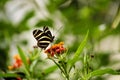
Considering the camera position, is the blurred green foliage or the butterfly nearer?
the butterfly

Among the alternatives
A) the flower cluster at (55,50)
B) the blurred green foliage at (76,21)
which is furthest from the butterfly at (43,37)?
the blurred green foliage at (76,21)

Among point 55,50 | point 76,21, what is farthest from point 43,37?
point 76,21

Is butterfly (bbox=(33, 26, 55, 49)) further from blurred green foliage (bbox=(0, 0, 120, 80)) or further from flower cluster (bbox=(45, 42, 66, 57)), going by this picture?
blurred green foliage (bbox=(0, 0, 120, 80))

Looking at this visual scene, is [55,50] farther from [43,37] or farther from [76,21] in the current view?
[76,21]

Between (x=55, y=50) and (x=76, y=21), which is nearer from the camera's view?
(x=55, y=50)

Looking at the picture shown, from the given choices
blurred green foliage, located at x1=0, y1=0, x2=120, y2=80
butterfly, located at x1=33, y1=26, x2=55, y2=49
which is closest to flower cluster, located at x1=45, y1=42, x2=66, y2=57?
butterfly, located at x1=33, y1=26, x2=55, y2=49

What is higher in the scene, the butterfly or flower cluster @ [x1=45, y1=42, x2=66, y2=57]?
the butterfly

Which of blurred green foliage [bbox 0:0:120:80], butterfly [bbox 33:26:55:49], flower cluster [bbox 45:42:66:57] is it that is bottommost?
blurred green foliage [bbox 0:0:120:80]

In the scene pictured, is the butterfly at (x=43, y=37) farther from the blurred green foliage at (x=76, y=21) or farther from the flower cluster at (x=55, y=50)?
the blurred green foliage at (x=76, y=21)
